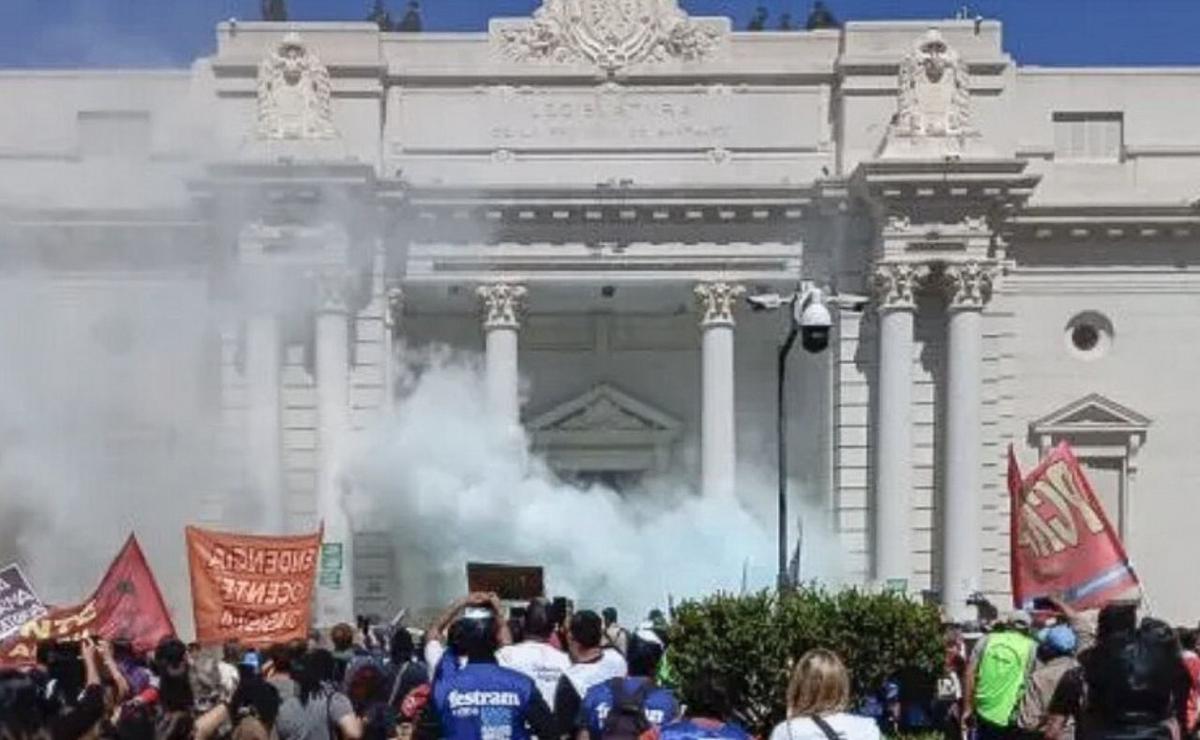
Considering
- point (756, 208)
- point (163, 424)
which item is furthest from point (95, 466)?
point (756, 208)

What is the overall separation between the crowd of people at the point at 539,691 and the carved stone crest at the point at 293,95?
23.0 meters

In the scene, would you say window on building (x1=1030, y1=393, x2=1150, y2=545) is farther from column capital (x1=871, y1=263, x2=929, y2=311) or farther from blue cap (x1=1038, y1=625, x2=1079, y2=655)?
blue cap (x1=1038, y1=625, x2=1079, y2=655)

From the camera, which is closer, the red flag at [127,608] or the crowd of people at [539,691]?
the crowd of people at [539,691]

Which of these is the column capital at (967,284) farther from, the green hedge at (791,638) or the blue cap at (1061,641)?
the blue cap at (1061,641)

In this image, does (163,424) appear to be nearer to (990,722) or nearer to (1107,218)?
(1107,218)

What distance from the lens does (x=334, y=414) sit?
4050 centimetres

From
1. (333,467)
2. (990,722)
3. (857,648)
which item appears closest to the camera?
(990,722)

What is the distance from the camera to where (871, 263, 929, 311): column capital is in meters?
40.4

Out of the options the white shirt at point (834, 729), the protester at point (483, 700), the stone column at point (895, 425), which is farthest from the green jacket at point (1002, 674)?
the stone column at point (895, 425)

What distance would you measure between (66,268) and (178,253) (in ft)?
6.66

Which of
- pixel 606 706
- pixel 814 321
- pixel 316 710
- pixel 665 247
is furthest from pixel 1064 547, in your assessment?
pixel 665 247

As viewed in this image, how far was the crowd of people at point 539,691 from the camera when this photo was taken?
9.77 meters

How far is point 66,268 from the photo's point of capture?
42.6 meters

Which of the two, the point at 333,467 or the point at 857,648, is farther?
the point at 333,467
